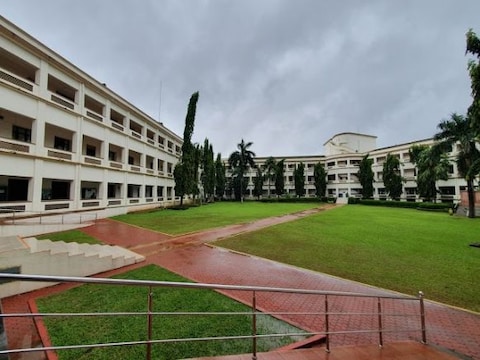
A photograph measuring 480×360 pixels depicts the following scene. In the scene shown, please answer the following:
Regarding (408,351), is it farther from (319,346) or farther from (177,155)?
(177,155)

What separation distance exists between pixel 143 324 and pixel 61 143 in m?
21.2

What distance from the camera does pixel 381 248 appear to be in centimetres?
1218

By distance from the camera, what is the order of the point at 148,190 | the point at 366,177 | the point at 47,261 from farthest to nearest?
the point at 366,177 < the point at 148,190 < the point at 47,261

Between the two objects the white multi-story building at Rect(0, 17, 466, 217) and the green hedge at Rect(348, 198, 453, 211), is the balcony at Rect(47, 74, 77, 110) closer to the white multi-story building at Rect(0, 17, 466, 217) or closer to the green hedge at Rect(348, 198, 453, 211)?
the white multi-story building at Rect(0, 17, 466, 217)

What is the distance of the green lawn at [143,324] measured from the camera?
4.44m

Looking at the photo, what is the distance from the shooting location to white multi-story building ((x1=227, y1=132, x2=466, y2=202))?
131 feet

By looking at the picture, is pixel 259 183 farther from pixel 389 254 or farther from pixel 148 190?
pixel 389 254

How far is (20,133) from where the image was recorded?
17.7 meters

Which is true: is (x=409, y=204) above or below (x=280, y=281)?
above

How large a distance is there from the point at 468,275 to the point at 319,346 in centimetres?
741

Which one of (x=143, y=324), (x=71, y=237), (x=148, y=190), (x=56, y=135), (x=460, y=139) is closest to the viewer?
(x=143, y=324)

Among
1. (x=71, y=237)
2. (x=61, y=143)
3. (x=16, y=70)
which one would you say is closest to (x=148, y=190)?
(x=61, y=143)

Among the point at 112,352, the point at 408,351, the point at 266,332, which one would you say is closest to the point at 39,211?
the point at 112,352

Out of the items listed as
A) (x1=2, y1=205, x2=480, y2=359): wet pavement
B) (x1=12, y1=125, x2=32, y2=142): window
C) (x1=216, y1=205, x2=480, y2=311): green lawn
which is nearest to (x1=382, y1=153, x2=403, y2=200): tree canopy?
(x1=216, y1=205, x2=480, y2=311): green lawn
